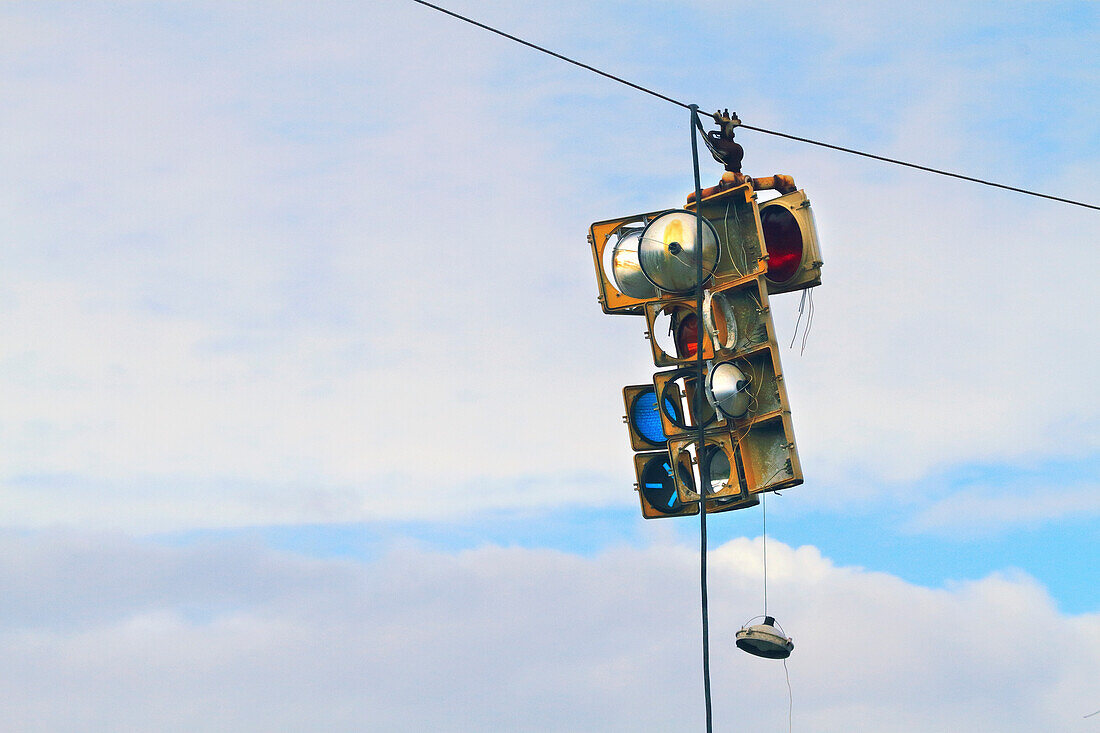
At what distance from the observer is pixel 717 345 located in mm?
14047

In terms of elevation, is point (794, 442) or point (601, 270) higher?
point (601, 270)

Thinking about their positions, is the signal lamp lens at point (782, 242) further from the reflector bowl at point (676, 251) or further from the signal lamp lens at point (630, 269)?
the signal lamp lens at point (630, 269)

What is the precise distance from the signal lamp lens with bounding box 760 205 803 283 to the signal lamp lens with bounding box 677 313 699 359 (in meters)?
0.85

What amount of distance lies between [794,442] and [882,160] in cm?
320

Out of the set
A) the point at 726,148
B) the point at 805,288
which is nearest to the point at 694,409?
the point at 805,288

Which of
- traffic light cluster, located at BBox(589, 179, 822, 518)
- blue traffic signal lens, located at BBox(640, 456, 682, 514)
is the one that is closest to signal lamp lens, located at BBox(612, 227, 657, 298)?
traffic light cluster, located at BBox(589, 179, 822, 518)

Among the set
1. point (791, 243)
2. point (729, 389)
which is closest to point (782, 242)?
point (791, 243)

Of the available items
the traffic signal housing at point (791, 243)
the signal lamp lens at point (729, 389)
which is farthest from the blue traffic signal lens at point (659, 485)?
the traffic signal housing at point (791, 243)

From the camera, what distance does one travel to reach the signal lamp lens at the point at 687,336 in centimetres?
1452

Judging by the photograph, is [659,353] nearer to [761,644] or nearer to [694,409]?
[694,409]

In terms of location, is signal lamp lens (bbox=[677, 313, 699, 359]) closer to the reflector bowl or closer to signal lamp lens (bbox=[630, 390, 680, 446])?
the reflector bowl

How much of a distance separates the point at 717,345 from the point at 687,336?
0.58 meters

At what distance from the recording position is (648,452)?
47.6 ft

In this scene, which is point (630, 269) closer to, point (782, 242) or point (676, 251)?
point (676, 251)
